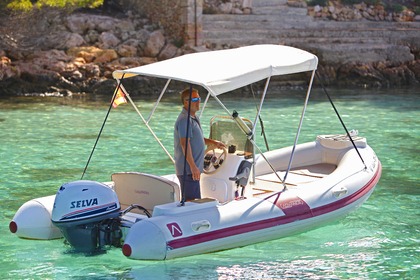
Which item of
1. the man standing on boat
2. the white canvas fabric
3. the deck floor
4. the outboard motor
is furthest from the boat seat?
the deck floor

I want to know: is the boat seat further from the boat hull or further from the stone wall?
the stone wall

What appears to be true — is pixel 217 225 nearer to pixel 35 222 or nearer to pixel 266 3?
pixel 35 222

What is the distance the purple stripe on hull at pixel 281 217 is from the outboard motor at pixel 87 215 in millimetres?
598

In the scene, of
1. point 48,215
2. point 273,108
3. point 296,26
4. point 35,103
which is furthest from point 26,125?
point 296,26

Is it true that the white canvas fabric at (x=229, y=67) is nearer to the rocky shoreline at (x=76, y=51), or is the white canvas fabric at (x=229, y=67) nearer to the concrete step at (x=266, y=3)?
the rocky shoreline at (x=76, y=51)

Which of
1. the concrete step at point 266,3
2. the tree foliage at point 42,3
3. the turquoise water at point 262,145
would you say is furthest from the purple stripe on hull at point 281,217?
the concrete step at point 266,3

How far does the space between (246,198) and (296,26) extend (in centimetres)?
1604

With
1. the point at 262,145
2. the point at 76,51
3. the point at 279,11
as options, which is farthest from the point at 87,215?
the point at 279,11

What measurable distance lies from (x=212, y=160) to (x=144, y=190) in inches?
30.7

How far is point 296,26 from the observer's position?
2327cm

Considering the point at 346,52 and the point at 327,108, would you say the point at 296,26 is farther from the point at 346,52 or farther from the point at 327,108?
the point at 327,108

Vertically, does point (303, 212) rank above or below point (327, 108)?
above

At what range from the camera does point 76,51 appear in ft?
68.8

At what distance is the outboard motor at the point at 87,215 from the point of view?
6.82 meters
